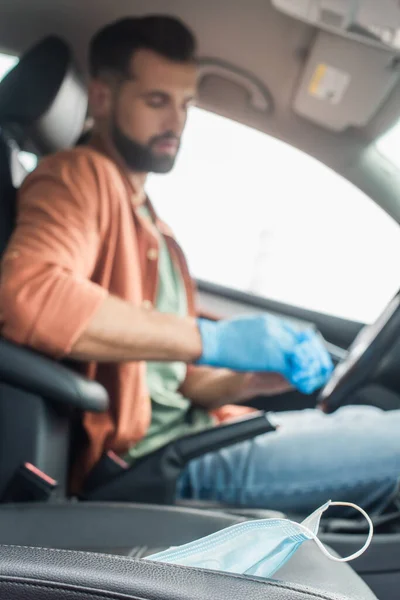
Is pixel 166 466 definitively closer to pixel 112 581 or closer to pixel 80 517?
pixel 80 517

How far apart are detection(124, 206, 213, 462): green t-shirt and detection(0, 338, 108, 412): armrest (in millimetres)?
232

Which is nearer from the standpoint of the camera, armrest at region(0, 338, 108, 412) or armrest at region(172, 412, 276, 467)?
armrest at region(0, 338, 108, 412)

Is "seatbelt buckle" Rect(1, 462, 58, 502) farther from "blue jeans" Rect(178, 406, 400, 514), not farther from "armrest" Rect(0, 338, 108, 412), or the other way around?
"blue jeans" Rect(178, 406, 400, 514)

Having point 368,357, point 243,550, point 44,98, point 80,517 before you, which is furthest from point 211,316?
point 243,550

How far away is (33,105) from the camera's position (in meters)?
1.25

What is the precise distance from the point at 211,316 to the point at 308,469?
0.80 m

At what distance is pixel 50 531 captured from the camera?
2.44ft

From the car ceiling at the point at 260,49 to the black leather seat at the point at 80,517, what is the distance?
1.36ft

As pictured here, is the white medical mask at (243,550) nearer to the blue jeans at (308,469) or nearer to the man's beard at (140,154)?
the blue jeans at (308,469)

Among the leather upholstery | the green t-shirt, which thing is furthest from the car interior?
the green t-shirt

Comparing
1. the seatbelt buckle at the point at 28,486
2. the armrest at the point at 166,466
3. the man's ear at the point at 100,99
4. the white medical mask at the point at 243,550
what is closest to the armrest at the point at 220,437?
the armrest at the point at 166,466

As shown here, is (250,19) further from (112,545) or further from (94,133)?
(112,545)

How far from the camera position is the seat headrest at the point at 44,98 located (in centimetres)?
124

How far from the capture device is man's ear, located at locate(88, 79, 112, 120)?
146 cm
